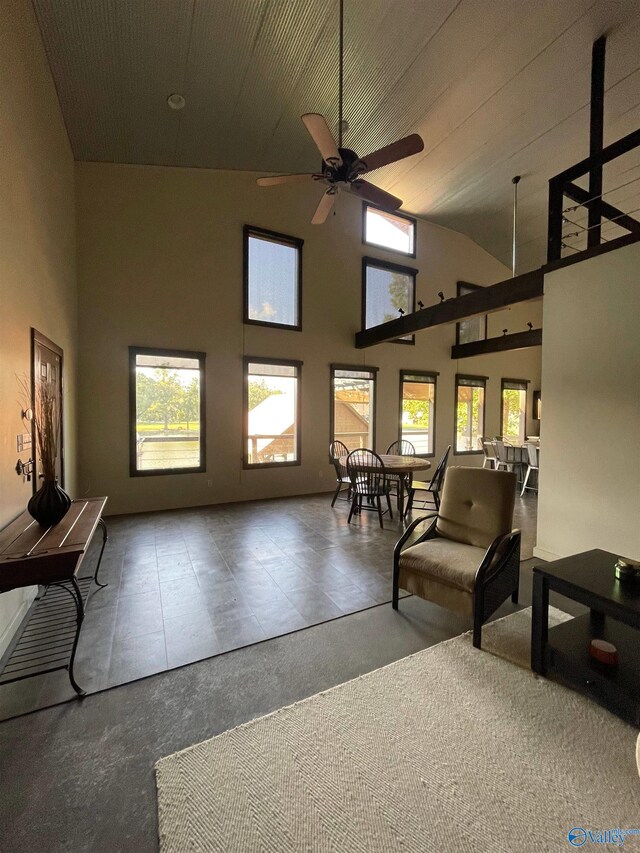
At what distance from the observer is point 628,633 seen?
1963 mm

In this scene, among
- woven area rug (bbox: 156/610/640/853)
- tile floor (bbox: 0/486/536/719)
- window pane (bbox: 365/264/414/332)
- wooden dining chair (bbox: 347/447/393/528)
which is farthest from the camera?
window pane (bbox: 365/264/414/332)

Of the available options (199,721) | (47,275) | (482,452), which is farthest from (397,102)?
(482,452)

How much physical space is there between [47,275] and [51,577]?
277 cm

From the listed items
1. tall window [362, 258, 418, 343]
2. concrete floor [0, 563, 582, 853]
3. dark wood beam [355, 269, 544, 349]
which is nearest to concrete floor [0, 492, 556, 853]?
concrete floor [0, 563, 582, 853]

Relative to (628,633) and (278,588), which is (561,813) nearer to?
(628,633)

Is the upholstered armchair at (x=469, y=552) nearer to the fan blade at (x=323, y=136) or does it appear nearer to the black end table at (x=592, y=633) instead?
the black end table at (x=592, y=633)

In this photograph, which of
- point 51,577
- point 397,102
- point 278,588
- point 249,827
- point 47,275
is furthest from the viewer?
point 397,102

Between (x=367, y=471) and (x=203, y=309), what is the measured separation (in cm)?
343

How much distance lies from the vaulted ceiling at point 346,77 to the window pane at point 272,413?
3077mm

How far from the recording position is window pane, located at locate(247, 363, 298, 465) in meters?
5.90

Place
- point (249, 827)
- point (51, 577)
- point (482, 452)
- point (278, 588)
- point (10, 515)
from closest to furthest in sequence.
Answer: point (249, 827) < point (51, 577) < point (10, 515) < point (278, 588) < point (482, 452)

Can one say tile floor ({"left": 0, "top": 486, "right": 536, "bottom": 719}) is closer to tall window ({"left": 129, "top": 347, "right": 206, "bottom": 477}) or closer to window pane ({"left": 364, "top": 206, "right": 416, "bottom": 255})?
tall window ({"left": 129, "top": 347, "right": 206, "bottom": 477})

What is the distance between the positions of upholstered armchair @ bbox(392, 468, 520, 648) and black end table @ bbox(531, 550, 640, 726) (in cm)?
32

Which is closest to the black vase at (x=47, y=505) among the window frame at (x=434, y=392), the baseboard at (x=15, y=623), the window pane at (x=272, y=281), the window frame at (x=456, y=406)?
the baseboard at (x=15, y=623)
